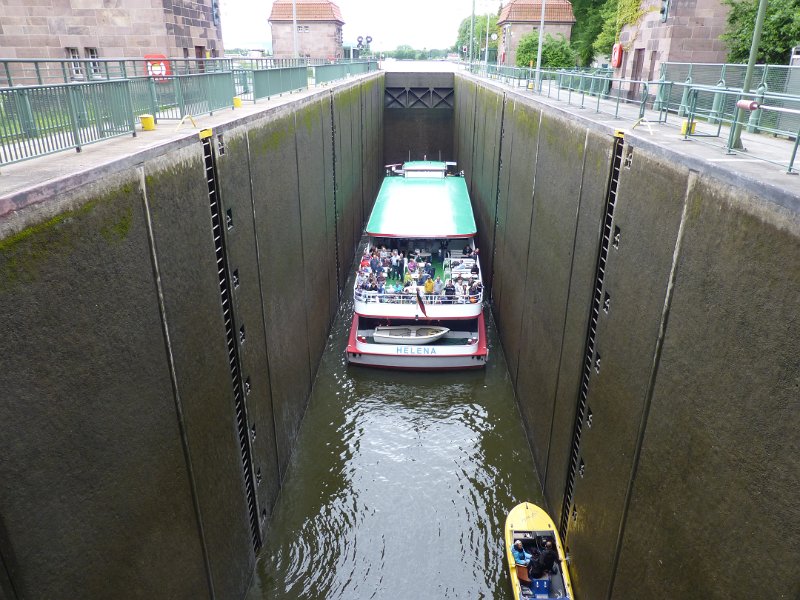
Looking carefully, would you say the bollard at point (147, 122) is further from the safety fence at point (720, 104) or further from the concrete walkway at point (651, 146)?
the safety fence at point (720, 104)

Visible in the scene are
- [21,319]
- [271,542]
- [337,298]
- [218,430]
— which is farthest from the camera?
[337,298]

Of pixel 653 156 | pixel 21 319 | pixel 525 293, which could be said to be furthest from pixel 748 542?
pixel 525 293

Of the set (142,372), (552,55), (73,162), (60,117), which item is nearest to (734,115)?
(142,372)

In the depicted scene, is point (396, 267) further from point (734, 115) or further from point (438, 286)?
point (734, 115)

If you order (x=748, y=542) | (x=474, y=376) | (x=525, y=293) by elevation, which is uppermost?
(x=748, y=542)

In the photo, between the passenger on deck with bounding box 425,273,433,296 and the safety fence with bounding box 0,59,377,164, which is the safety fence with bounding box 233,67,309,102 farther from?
the passenger on deck with bounding box 425,273,433,296

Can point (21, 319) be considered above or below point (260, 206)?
above

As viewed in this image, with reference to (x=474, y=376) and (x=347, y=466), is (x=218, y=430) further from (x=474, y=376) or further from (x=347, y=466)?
(x=474, y=376)

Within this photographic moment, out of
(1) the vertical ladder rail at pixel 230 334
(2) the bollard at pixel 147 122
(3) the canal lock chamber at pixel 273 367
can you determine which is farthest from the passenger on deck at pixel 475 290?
(2) the bollard at pixel 147 122
